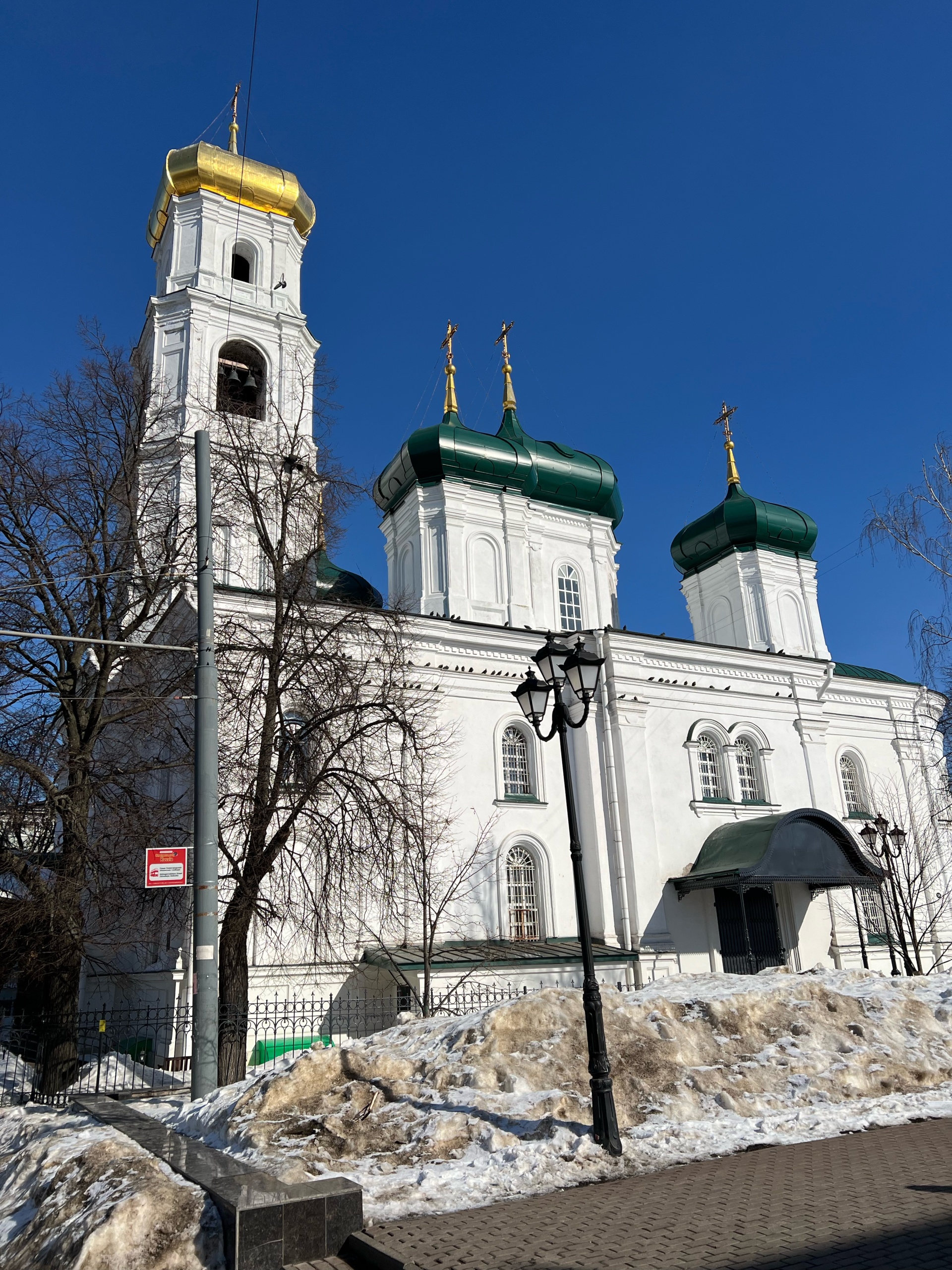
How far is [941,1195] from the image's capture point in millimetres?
5941

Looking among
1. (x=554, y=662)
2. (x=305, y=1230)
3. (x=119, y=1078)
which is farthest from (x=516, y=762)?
(x=305, y=1230)

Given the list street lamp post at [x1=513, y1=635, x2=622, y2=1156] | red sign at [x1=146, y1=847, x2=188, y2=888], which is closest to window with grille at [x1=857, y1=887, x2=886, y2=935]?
street lamp post at [x1=513, y1=635, x2=622, y2=1156]

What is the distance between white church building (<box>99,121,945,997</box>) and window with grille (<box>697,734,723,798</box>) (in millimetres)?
60

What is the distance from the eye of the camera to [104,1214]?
544 centimetres

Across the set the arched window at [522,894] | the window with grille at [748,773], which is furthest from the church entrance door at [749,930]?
the arched window at [522,894]

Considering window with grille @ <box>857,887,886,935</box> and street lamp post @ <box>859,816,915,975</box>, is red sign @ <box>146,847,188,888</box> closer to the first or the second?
street lamp post @ <box>859,816,915,975</box>

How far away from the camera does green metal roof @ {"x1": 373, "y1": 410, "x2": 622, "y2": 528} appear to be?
2631 cm

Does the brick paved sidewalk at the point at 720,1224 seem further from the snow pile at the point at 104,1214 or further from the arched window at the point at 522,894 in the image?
the arched window at the point at 522,894

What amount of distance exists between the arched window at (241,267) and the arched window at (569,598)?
11.1m

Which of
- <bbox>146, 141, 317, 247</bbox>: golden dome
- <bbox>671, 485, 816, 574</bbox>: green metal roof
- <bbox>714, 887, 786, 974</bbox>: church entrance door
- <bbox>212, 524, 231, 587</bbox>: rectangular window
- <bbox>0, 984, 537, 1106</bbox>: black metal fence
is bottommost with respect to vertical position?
<bbox>0, 984, 537, 1106</bbox>: black metal fence

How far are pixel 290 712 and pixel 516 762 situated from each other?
7.84 meters

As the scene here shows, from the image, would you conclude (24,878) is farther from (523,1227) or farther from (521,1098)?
(523,1227)

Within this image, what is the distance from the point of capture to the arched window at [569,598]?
88.5ft

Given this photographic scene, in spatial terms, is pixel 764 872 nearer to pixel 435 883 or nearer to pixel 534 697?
pixel 435 883
